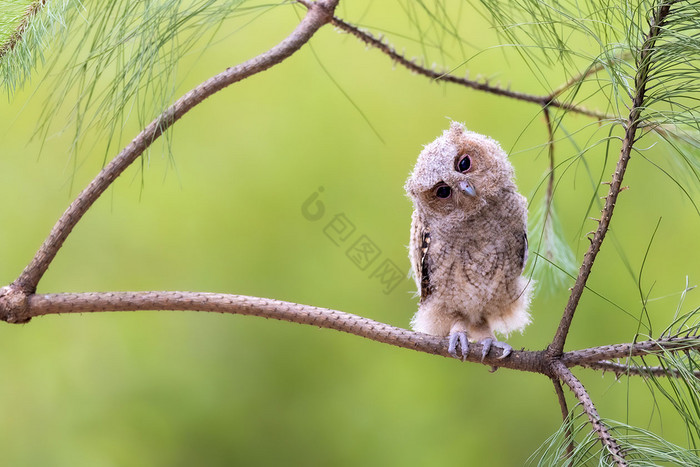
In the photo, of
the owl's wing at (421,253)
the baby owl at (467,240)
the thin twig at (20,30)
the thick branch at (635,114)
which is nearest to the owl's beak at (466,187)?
the baby owl at (467,240)

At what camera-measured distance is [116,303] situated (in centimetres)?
72

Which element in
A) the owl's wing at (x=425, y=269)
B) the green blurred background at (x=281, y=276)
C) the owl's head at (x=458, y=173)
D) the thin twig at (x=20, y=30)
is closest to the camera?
the thin twig at (x=20, y=30)

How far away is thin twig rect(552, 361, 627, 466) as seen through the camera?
0.52 m

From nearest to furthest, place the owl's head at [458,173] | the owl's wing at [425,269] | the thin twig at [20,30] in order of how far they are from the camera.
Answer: the thin twig at [20,30] < the owl's head at [458,173] < the owl's wing at [425,269]

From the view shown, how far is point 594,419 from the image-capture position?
55cm

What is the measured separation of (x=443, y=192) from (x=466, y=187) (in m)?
0.03

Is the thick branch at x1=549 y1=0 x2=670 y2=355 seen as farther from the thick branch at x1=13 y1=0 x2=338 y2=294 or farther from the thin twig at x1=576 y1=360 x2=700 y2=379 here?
the thick branch at x1=13 y1=0 x2=338 y2=294

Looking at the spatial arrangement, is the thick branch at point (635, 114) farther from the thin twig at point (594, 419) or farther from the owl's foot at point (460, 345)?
the owl's foot at point (460, 345)

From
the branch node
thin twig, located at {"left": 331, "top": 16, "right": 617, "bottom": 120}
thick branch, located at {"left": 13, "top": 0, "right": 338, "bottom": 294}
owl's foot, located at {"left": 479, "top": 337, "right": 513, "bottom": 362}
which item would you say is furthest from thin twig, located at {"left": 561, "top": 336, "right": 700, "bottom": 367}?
the branch node

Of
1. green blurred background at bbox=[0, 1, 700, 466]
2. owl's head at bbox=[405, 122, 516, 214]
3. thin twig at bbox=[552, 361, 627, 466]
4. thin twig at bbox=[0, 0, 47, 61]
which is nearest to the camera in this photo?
thin twig at bbox=[552, 361, 627, 466]

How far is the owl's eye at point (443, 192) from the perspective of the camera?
80 centimetres

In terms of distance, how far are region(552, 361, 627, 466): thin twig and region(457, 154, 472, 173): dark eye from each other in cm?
28

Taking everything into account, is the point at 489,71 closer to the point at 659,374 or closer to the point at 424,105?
the point at 424,105

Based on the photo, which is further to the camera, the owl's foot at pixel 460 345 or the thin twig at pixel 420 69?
the thin twig at pixel 420 69
